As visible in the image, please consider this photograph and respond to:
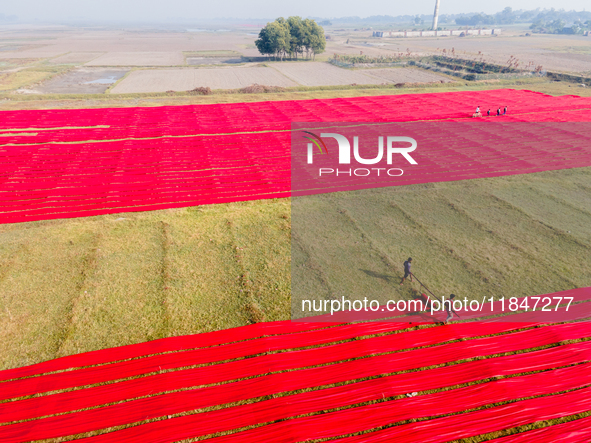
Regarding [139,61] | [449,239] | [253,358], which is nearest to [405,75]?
[449,239]

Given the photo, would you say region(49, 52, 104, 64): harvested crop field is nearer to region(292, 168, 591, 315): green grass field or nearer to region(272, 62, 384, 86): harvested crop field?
region(272, 62, 384, 86): harvested crop field

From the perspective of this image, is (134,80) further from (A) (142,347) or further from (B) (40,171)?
(A) (142,347)

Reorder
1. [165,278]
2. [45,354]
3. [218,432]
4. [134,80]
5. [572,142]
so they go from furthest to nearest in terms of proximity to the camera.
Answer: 1. [134,80]
2. [572,142]
3. [165,278]
4. [45,354]
5. [218,432]

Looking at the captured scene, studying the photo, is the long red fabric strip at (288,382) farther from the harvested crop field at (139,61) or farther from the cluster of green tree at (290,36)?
the harvested crop field at (139,61)

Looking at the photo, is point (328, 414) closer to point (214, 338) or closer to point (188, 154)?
point (214, 338)

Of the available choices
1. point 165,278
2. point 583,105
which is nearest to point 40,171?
point 165,278

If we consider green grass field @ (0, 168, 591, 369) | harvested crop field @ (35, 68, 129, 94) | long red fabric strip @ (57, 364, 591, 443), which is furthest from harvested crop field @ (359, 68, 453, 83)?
long red fabric strip @ (57, 364, 591, 443)
